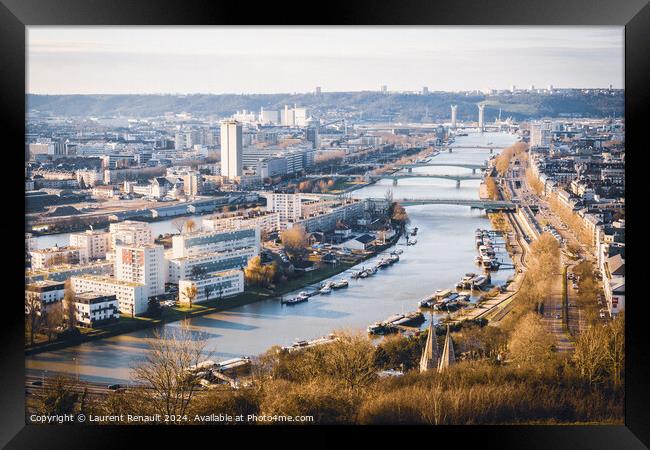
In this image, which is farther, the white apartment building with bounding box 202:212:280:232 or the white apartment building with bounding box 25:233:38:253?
the white apartment building with bounding box 202:212:280:232

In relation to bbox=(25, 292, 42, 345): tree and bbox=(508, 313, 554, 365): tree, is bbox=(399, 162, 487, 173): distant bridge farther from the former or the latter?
bbox=(25, 292, 42, 345): tree

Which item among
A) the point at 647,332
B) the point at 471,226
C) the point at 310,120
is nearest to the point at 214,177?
the point at 310,120

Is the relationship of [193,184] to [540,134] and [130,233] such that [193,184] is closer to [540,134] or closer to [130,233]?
[130,233]

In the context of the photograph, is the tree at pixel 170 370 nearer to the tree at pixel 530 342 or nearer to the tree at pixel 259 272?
the tree at pixel 259 272

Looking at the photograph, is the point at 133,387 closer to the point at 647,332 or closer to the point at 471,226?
the point at 471,226

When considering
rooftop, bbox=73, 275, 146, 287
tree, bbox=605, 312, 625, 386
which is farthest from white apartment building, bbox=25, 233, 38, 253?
tree, bbox=605, 312, 625, 386

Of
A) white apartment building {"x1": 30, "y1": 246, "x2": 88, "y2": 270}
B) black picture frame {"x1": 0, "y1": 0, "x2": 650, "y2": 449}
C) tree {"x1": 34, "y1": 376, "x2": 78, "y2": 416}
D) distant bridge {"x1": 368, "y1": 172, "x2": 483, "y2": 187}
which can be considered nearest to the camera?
black picture frame {"x1": 0, "y1": 0, "x2": 650, "y2": 449}

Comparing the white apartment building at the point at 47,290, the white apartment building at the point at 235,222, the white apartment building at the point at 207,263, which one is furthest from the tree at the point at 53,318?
the white apartment building at the point at 235,222

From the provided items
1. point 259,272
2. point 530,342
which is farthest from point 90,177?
point 530,342
